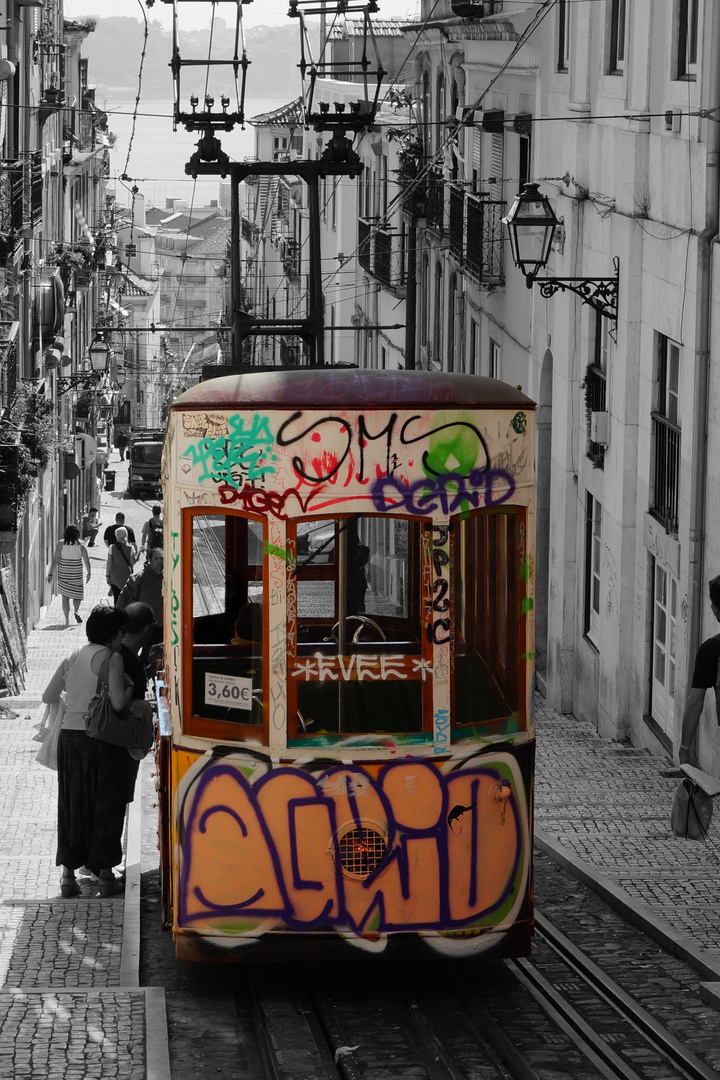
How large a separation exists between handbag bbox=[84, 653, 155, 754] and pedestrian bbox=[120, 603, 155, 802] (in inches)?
3.9

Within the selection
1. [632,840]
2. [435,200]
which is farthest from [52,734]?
[435,200]

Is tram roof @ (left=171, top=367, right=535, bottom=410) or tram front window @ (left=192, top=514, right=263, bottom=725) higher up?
tram roof @ (left=171, top=367, right=535, bottom=410)

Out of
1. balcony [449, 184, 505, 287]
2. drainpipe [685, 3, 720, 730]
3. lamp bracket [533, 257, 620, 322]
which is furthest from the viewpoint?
balcony [449, 184, 505, 287]

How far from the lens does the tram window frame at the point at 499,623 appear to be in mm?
7480

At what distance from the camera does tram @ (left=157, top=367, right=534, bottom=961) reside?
7312 millimetres

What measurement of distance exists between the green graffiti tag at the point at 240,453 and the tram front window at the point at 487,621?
926mm

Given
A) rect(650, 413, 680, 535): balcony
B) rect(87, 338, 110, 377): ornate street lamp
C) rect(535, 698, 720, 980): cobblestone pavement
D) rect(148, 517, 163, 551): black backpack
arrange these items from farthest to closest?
rect(87, 338, 110, 377): ornate street lamp
rect(148, 517, 163, 551): black backpack
rect(650, 413, 680, 535): balcony
rect(535, 698, 720, 980): cobblestone pavement

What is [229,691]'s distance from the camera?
7.50 m

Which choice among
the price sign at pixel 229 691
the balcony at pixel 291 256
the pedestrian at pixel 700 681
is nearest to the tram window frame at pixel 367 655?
the price sign at pixel 229 691

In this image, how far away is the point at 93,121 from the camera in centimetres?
5134

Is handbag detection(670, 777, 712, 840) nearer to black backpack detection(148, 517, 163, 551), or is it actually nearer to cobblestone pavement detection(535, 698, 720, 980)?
cobblestone pavement detection(535, 698, 720, 980)

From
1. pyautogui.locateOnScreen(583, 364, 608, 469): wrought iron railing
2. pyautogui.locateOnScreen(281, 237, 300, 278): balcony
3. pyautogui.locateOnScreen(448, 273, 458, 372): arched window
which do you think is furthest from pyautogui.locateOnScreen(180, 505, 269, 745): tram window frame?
pyautogui.locateOnScreen(281, 237, 300, 278): balcony

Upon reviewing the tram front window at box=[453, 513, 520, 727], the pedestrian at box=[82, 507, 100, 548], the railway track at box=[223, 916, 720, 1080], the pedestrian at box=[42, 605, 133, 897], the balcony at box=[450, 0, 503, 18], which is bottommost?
the pedestrian at box=[82, 507, 100, 548]

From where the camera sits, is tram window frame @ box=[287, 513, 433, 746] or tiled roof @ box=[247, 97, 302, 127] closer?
tram window frame @ box=[287, 513, 433, 746]
